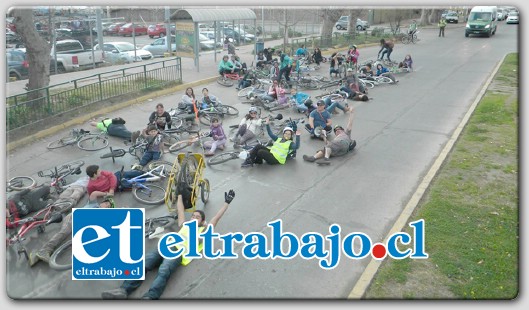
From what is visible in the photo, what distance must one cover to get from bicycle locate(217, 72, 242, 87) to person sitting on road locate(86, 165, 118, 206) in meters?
11.8

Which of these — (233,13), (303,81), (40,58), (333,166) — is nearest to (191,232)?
(333,166)

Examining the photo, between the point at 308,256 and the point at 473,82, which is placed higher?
the point at 473,82

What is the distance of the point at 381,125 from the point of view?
14633 mm

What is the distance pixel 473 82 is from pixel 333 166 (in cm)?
1303

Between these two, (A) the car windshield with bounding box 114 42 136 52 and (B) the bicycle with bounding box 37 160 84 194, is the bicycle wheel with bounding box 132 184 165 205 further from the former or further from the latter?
(A) the car windshield with bounding box 114 42 136 52

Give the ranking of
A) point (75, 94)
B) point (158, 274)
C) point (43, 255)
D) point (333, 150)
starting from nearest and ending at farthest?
point (158, 274) → point (43, 255) → point (333, 150) → point (75, 94)

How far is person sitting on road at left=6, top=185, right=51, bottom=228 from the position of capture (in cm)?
825

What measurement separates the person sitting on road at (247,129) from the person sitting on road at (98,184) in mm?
3998

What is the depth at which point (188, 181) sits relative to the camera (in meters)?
8.68

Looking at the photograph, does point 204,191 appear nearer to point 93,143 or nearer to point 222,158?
point 222,158

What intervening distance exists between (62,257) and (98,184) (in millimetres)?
1905

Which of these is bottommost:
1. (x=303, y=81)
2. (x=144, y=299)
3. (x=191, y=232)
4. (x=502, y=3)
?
(x=144, y=299)

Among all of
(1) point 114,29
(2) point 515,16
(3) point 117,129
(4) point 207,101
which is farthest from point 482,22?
(3) point 117,129

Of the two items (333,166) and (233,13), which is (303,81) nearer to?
(233,13)
